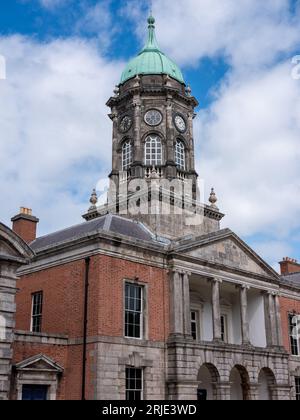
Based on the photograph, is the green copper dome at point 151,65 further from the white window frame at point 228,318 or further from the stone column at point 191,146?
the white window frame at point 228,318

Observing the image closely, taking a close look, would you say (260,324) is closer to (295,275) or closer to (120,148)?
(295,275)

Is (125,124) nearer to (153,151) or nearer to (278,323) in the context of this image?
(153,151)

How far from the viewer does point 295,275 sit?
39.2 meters

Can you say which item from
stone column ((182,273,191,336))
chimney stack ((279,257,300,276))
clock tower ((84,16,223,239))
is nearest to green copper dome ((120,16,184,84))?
clock tower ((84,16,223,239))

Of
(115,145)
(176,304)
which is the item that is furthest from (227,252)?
(115,145)

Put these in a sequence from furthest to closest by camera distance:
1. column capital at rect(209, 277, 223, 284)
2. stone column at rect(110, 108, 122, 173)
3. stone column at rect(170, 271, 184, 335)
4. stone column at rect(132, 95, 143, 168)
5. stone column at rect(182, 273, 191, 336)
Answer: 1. stone column at rect(110, 108, 122, 173)
2. stone column at rect(132, 95, 143, 168)
3. column capital at rect(209, 277, 223, 284)
4. stone column at rect(182, 273, 191, 336)
5. stone column at rect(170, 271, 184, 335)

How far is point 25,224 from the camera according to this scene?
29.2 meters

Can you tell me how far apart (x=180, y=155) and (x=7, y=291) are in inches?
925

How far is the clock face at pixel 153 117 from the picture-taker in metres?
39.2

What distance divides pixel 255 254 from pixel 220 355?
6.22 metres

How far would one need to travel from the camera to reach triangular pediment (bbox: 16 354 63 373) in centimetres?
2052

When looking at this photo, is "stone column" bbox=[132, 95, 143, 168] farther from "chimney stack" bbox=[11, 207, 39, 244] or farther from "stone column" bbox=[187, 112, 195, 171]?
"chimney stack" bbox=[11, 207, 39, 244]

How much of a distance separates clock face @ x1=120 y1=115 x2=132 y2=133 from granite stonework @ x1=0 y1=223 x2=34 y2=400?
22441mm

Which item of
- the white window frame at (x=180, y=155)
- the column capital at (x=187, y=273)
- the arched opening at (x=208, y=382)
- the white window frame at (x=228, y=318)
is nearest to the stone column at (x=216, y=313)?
the arched opening at (x=208, y=382)
